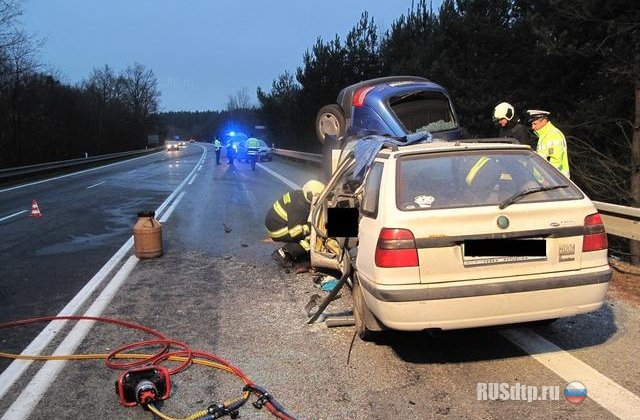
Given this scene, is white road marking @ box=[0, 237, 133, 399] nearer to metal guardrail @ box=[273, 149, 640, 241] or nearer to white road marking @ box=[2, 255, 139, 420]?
white road marking @ box=[2, 255, 139, 420]

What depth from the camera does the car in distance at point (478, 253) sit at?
3.77 metres

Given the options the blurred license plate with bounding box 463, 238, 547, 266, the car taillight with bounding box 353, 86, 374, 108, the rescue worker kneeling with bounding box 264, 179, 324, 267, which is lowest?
the rescue worker kneeling with bounding box 264, 179, 324, 267

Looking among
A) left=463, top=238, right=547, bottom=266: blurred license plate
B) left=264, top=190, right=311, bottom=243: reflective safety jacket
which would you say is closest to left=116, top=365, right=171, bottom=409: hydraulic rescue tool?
left=463, top=238, right=547, bottom=266: blurred license plate

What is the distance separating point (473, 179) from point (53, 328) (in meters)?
3.73

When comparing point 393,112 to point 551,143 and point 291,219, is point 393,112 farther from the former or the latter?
point 551,143

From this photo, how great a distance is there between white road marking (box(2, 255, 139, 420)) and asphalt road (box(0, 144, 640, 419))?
13 millimetres

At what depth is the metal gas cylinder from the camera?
7812 mm

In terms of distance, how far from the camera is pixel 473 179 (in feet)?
13.8

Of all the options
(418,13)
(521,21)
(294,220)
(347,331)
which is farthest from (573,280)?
(418,13)

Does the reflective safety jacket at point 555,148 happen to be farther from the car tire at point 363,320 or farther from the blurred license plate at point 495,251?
the car tire at point 363,320

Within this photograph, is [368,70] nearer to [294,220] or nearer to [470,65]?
[470,65]

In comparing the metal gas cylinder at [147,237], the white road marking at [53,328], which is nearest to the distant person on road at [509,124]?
the metal gas cylinder at [147,237]

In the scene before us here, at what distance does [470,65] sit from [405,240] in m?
19.5

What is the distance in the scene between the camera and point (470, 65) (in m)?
21.8
